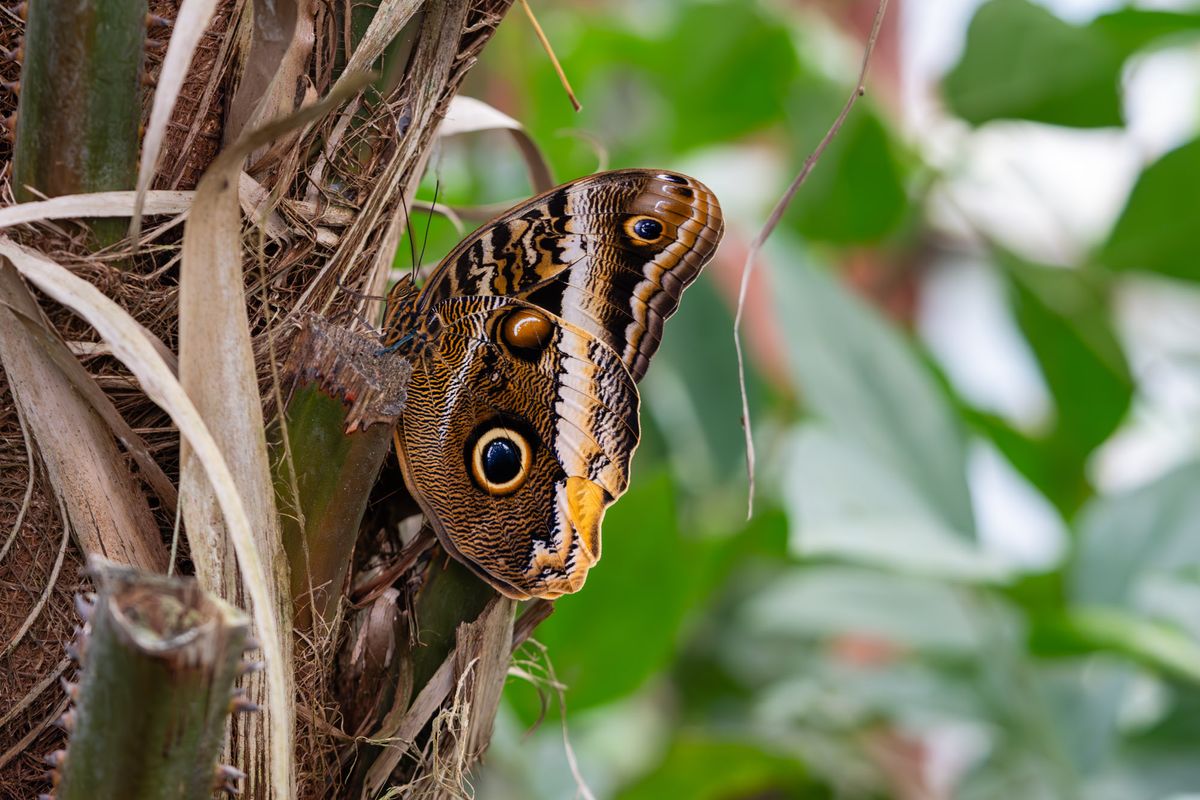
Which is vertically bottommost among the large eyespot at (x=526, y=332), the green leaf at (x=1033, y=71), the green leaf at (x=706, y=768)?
the green leaf at (x=706, y=768)

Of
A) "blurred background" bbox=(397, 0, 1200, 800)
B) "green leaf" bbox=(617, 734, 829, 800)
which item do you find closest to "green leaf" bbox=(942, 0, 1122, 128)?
"blurred background" bbox=(397, 0, 1200, 800)

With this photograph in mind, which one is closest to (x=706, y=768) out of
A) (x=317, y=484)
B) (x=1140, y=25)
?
(x=317, y=484)

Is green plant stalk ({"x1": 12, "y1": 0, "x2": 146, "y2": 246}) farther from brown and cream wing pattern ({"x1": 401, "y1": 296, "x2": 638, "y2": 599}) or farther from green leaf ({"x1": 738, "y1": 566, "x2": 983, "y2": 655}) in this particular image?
green leaf ({"x1": 738, "y1": 566, "x2": 983, "y2": 655})

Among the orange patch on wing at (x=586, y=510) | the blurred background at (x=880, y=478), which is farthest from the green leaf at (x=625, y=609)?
the orange patch on wing at (x=586, y=510)

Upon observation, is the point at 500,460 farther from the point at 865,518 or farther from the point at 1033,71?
the point at 1033,71

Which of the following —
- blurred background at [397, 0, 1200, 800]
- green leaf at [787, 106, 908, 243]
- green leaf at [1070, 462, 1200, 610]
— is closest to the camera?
blurred background at [397, 0, 1200, 800]

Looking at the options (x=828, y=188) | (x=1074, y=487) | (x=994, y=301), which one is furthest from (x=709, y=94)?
(x=994, y=301)

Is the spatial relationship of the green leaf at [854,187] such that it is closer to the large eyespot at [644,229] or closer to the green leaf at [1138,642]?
the green leaf at [1138,642]
